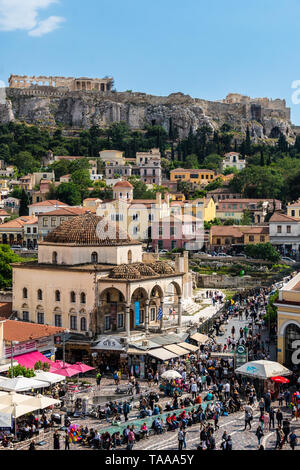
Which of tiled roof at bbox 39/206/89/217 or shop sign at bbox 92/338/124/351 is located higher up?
tiled roof at bbox 39/206/89/217

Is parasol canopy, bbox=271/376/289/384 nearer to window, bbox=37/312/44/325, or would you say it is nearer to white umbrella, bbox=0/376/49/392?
white umbrella, bbox=0/376/49/392

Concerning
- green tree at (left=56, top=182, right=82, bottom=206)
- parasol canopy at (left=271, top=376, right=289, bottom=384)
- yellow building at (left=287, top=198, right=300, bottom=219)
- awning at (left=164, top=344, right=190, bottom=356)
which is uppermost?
green tree at (left=56, top=182, right=82, bottom=206)

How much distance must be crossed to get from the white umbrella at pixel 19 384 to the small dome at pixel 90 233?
47.7 ft

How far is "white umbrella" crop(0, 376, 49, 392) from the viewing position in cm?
2544

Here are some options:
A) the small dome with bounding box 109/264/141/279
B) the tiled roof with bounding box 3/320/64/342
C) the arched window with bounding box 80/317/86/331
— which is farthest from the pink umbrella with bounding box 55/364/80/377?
the small dome with bounding box 109/264/141/279

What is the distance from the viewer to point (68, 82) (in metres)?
172

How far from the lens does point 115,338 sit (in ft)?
117

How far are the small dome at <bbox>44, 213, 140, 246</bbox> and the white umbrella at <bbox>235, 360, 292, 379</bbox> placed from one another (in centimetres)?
1457

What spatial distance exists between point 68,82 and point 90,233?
13835 cm

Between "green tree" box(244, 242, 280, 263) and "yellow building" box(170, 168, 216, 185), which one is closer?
"green tree" box(244, 242, 280, 263)

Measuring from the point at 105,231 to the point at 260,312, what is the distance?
14089 mm
